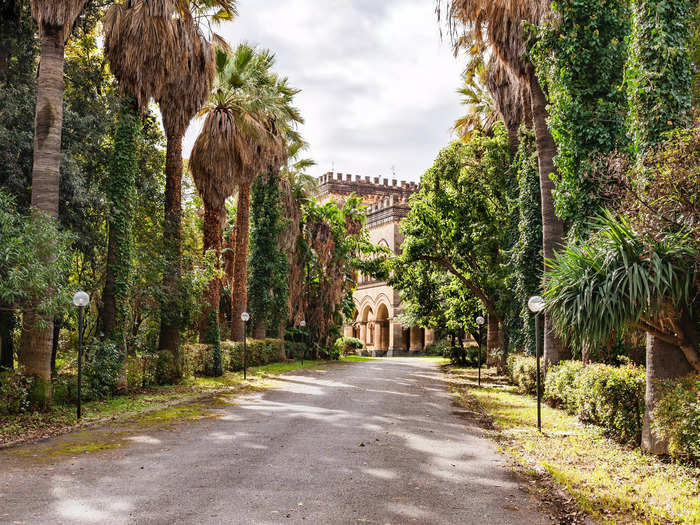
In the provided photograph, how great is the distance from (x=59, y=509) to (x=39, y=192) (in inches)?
319

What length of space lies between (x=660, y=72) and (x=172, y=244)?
545 inches

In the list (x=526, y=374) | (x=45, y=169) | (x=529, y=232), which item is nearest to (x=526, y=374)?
(x=526, y=374)

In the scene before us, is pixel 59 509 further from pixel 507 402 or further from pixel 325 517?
pixel 507 402

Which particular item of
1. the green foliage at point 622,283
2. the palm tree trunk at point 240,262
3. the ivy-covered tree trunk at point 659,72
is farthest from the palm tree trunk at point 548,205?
the palm tree trunk at point 240,262

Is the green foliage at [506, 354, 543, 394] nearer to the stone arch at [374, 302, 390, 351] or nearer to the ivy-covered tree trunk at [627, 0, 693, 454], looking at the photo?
the ivy-covered tree trunk at [627, 0, 693, 454]

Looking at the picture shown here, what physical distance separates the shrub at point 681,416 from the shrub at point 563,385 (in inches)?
163

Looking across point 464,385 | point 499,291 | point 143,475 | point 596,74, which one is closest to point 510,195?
point 499,291

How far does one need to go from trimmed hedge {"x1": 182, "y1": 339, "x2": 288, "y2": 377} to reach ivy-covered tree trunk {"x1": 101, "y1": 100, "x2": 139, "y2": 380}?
12.8 ft

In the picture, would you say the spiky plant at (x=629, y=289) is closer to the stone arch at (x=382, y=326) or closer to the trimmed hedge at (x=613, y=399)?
the trimmed hedge at (x=613, y=399)

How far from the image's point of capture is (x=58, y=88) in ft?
40.6

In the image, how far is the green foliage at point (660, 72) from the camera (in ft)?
30.1

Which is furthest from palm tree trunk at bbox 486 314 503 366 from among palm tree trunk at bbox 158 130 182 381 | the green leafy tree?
palm tree trunk at bbox 158 130 182 381

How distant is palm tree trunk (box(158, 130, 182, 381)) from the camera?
18016 millimetres

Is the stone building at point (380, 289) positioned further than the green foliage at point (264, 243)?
Yes
